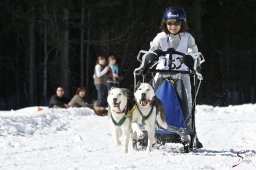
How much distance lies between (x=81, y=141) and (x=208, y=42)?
737 inches

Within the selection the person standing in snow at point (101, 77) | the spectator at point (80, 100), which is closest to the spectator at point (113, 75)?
the person standing in snow at point (101, 77)

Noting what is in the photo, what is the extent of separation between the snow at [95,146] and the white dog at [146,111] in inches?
9.8

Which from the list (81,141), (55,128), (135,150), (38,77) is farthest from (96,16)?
(135,150)

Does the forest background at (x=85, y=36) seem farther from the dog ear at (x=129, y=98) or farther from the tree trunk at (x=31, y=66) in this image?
the dog ear at (x=129, y=98)

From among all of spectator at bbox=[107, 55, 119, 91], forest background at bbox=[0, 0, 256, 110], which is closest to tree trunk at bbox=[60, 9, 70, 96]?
forest background at bbox=[0, 0, 256, 110]

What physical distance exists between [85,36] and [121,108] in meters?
18.3

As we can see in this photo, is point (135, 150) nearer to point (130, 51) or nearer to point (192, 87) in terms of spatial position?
point (192, 87)

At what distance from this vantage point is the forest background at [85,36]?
22.5 meters

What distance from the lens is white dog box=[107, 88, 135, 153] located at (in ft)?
22.9

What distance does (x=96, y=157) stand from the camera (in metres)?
7.03

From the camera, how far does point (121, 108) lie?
23.0 feet

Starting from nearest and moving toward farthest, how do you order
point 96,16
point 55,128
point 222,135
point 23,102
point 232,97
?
point 222,135
point 55,128
point 96,16
point 23,102
point 232,97

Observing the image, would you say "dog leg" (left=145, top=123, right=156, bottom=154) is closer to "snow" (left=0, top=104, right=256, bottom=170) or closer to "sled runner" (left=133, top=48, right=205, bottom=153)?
"snow" (left=0, top=104, right=256, bottom=170)

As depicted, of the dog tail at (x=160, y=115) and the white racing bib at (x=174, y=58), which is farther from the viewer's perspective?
the white racing bib at (x=174, y=58)
